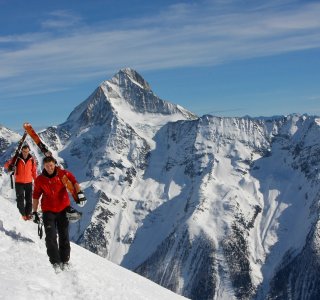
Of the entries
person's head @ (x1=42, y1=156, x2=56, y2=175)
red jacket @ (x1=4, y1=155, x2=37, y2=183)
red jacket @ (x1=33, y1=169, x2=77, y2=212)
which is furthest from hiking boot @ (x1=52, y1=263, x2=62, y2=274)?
red jacket @ (x1=4, y1=155, x2=37, y2=183)

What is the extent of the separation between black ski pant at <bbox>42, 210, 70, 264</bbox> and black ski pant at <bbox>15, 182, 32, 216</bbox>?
6.69m

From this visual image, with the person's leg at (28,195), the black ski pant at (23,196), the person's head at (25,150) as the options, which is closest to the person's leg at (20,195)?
the black ski pant at (23,196)

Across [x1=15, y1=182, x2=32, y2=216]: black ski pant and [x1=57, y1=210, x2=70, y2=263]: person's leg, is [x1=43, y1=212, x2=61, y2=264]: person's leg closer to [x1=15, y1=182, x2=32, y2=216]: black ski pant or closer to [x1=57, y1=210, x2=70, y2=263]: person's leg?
[x1=57, y1=210, x2=70, y2=263]: person's leg

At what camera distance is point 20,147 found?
2319cm

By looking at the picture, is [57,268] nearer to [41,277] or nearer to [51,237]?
[51,237]

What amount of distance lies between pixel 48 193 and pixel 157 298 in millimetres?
6578

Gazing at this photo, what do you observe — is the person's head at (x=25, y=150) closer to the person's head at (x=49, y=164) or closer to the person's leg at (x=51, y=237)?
the person's leg at (x=51, y=237)

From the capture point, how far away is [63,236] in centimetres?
1730

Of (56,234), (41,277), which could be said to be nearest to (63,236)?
(56,234)

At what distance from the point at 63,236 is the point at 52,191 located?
152 centimetres

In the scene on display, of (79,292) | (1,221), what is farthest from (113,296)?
(1,221)

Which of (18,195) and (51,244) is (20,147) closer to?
(18,195)

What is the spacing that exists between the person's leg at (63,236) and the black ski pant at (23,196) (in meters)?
6.80

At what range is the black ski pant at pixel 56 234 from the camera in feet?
55.6
